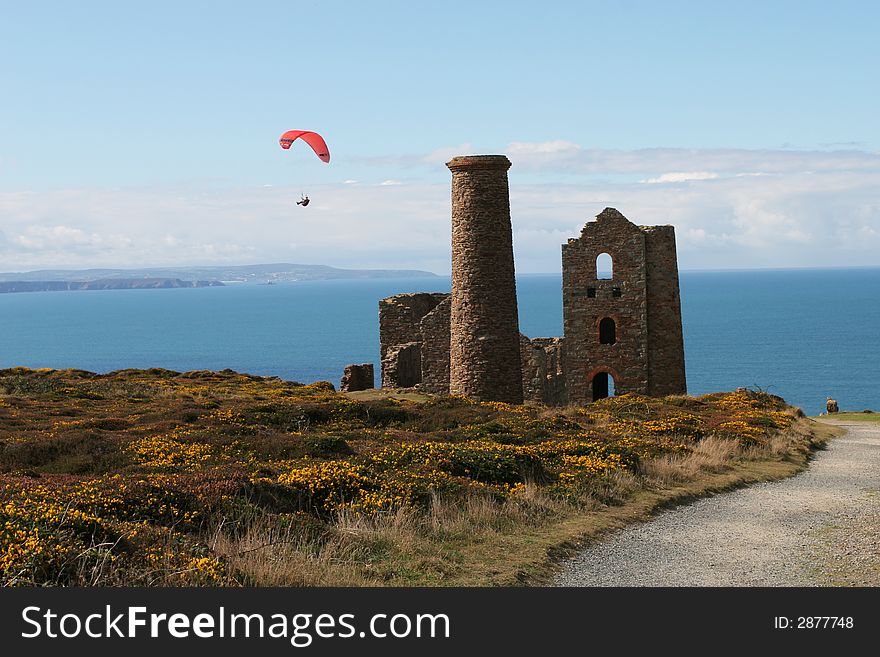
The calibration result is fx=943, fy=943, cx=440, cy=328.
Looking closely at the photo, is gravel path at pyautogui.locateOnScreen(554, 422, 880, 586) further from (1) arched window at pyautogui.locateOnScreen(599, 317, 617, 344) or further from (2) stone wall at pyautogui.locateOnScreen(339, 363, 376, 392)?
(2) stone wall at pyautogui.locateOnScreen(339, 363, 376, 392)

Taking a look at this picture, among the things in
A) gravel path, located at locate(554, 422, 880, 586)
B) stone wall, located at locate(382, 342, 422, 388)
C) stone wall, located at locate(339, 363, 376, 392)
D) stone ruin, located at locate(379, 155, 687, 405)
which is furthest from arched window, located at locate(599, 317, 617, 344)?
gravel path, located at locate(554, 422, 880, 586)

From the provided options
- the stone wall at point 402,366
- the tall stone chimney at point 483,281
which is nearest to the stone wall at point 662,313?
the tall stone chimney at point 483,281

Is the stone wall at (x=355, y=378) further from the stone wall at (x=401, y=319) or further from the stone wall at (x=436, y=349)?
the stone wall at (x=436, y=349)

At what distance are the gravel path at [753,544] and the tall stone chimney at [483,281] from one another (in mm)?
14415

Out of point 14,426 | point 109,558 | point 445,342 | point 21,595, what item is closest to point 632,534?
point 109,558

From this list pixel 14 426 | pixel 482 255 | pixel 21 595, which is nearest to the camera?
pixel 21 595

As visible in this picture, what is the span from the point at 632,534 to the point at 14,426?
59.1 ft

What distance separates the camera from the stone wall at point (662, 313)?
41.3m

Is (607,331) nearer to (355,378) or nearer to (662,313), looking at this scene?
(662,313)

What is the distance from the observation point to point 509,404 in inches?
1286

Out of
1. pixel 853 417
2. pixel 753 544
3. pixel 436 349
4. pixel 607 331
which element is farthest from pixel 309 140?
pixel 853 417

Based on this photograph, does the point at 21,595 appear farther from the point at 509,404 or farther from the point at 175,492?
the point at 509,404

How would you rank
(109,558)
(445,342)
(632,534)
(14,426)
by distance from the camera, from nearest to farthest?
(109,558) → (632,534) → (14,426) → (445,342)

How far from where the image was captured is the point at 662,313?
4144cm
